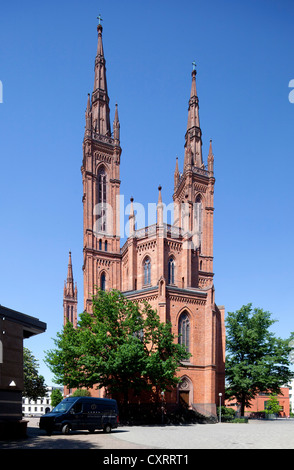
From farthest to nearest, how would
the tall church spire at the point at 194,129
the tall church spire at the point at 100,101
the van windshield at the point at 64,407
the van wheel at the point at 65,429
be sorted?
the tall church spire at the point at 194,129, the tall church spire at the point at 100,101, the van windshield at the point at 64,407, the van wheel at the point at 65,429

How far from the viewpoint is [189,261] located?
2000 inches

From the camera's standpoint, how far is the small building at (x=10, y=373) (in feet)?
56.4

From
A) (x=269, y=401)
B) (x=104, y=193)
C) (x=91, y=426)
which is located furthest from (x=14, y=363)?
(x=269, y=401)

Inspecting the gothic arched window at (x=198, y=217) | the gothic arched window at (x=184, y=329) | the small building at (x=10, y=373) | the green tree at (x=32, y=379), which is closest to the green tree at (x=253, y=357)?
the gothic arched window at (x=184, y=329)

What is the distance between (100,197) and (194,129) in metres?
24.9

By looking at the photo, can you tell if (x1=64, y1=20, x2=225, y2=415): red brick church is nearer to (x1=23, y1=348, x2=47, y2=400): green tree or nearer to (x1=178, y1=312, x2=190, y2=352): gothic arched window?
(x1=178, y1=312, x2=190, y2=352): gothic arched window

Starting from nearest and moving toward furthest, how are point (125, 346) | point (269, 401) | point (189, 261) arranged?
point (125, 346) < point (189, 261) < point (269, 401)

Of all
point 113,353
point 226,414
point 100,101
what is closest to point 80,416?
point 113,353

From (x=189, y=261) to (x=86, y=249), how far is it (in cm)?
Answer: 1520

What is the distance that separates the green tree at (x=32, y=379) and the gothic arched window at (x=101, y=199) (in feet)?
68.1

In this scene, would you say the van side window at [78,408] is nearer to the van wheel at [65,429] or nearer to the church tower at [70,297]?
the van wheel at [65,429]

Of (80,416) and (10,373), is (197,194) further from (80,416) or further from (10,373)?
(10,373)

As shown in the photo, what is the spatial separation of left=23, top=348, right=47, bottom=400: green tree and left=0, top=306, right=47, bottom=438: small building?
40101 mm

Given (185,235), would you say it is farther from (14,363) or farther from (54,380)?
(14,363)
